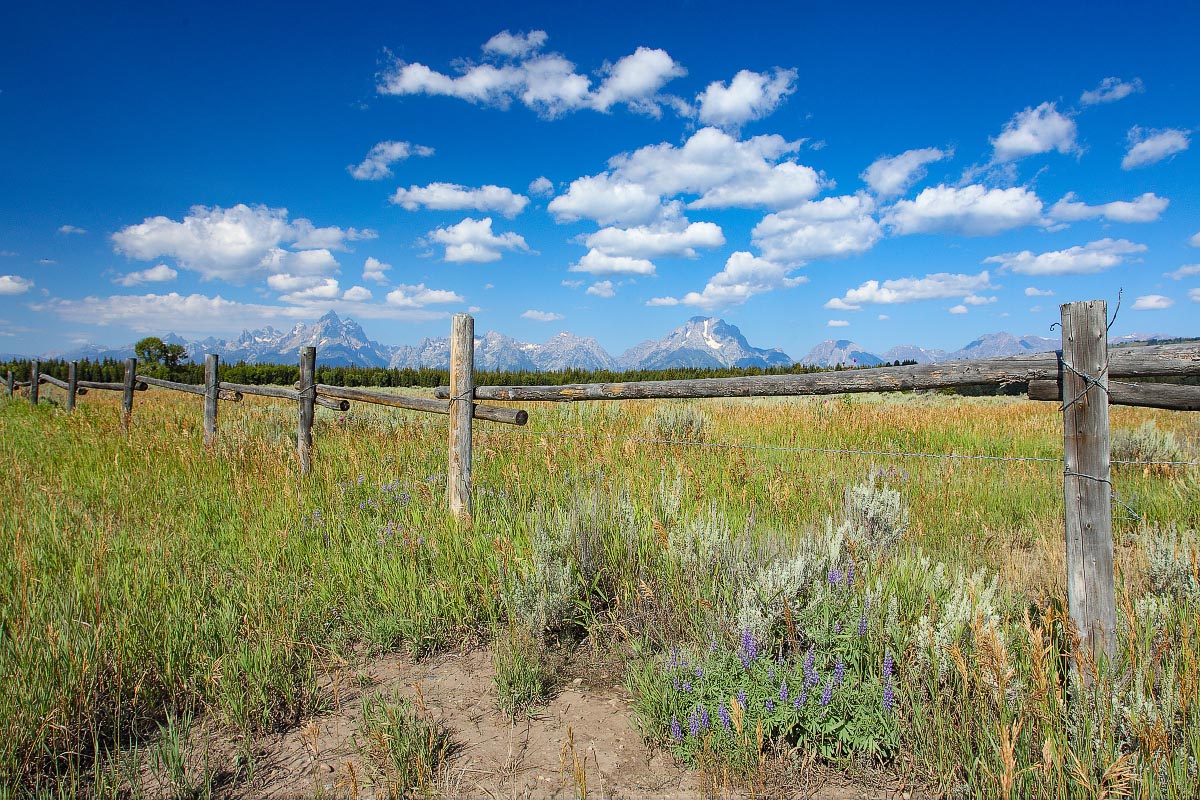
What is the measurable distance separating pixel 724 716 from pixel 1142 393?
8.74ft

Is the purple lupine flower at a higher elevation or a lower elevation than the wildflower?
higher

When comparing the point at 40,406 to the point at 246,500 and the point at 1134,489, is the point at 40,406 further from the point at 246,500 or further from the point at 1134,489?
the point at 1134,489

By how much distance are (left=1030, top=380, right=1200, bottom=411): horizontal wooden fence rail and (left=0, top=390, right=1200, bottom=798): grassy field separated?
85 cm

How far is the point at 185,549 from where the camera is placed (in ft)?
14.2

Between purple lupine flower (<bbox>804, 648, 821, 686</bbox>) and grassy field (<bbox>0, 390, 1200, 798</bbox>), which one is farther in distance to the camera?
purple lupine flower (<bbox>804, 648, 821, 686</bbox>)

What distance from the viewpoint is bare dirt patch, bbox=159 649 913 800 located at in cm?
228

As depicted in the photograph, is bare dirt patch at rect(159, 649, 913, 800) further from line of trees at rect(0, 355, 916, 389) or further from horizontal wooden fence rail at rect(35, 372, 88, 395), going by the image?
line of trees at rect(0, 355, 916, 389)

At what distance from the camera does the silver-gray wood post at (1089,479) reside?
274 centimetres

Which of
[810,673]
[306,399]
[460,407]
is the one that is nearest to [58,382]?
[306,399]

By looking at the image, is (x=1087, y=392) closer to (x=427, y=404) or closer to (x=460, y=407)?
(x=460, y=407)

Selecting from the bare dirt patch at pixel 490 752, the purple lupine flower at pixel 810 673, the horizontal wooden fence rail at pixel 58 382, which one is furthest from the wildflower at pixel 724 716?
the horizontal wooden fence rail at pixel 58 382

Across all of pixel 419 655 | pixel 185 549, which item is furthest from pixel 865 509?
pixel 185 549

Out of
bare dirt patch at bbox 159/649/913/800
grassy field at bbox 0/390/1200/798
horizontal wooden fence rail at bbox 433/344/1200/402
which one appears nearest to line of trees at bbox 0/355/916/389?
horizontal wooden fence rail at bbox 433/344/1200/402

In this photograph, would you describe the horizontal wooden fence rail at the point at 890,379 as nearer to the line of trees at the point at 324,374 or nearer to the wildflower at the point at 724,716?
the wildflower at the point at 724,716
